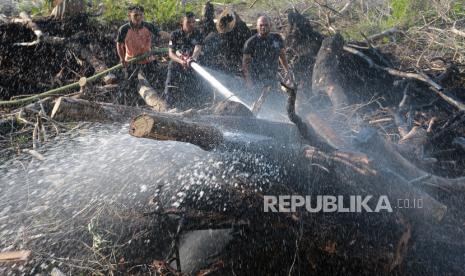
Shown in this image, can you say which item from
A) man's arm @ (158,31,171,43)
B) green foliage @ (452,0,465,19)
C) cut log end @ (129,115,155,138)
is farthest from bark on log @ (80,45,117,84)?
green foliage @ (452,0,465,19)

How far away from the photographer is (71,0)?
7031 millimetres

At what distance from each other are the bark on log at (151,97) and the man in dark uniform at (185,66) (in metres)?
0.36

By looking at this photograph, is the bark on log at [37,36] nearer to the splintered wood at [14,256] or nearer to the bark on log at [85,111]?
the bark on log at [85,111]

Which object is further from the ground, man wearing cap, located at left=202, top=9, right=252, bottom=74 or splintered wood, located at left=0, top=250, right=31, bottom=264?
man wearing cap, located at left=202, top=9, right=252, bottom=74

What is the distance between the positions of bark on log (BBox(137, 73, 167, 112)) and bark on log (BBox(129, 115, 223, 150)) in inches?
91.4

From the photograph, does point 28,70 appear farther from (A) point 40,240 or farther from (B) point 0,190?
(A) point 40,240

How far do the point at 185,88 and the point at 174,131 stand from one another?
334 cm

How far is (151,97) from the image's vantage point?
232 inches

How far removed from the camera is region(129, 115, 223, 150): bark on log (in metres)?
2.99

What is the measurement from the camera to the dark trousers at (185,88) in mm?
6242

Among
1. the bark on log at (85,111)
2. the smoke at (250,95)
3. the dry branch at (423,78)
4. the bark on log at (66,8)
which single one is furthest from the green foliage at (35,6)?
the dry branch at (423,78)

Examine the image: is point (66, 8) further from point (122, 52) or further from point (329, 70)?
point (329, 70)

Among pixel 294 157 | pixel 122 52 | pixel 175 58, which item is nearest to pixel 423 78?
pixel 294 157

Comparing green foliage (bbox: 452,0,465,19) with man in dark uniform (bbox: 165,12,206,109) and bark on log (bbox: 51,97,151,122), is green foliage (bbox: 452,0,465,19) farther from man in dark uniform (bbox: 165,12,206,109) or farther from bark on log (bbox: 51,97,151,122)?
bark on log (bbox: 51,97,151,122)
